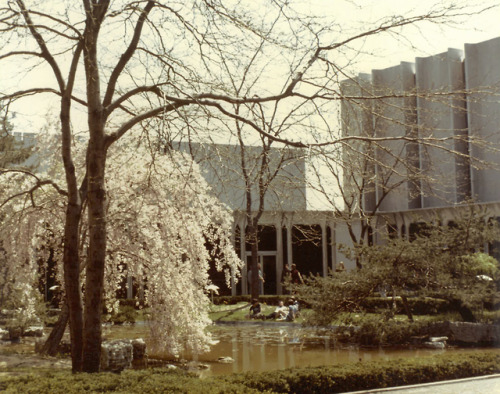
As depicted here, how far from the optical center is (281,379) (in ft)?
30.6

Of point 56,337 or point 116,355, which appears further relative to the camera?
point 56,337

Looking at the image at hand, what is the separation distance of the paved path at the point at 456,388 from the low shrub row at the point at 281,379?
30cm

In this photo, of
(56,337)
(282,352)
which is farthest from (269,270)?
(56,337)

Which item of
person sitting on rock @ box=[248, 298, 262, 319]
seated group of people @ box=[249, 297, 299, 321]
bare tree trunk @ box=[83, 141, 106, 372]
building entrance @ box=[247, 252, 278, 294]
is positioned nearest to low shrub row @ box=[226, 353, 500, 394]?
bare tree trunk @ box=[83, 141, 106, 372]

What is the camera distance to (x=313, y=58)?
9602 mm

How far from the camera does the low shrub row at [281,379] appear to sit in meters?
7.83

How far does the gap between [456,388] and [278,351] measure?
20.9 ft

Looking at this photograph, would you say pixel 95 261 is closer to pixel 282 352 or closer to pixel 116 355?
pixel 116 355

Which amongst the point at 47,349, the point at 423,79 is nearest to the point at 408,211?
the point at 423,79

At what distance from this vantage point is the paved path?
9602 mm

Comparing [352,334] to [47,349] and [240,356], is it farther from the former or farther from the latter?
[47,349]

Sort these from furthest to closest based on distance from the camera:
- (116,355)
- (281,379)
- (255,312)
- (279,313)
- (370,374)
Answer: (255,312)
(279,313)
(116,355)
(370,374)
(281,379)

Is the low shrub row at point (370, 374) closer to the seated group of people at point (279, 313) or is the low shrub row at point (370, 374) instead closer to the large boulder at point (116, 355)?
the large boulder at point (116, 355)

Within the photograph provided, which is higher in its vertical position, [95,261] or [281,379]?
[95,261]
